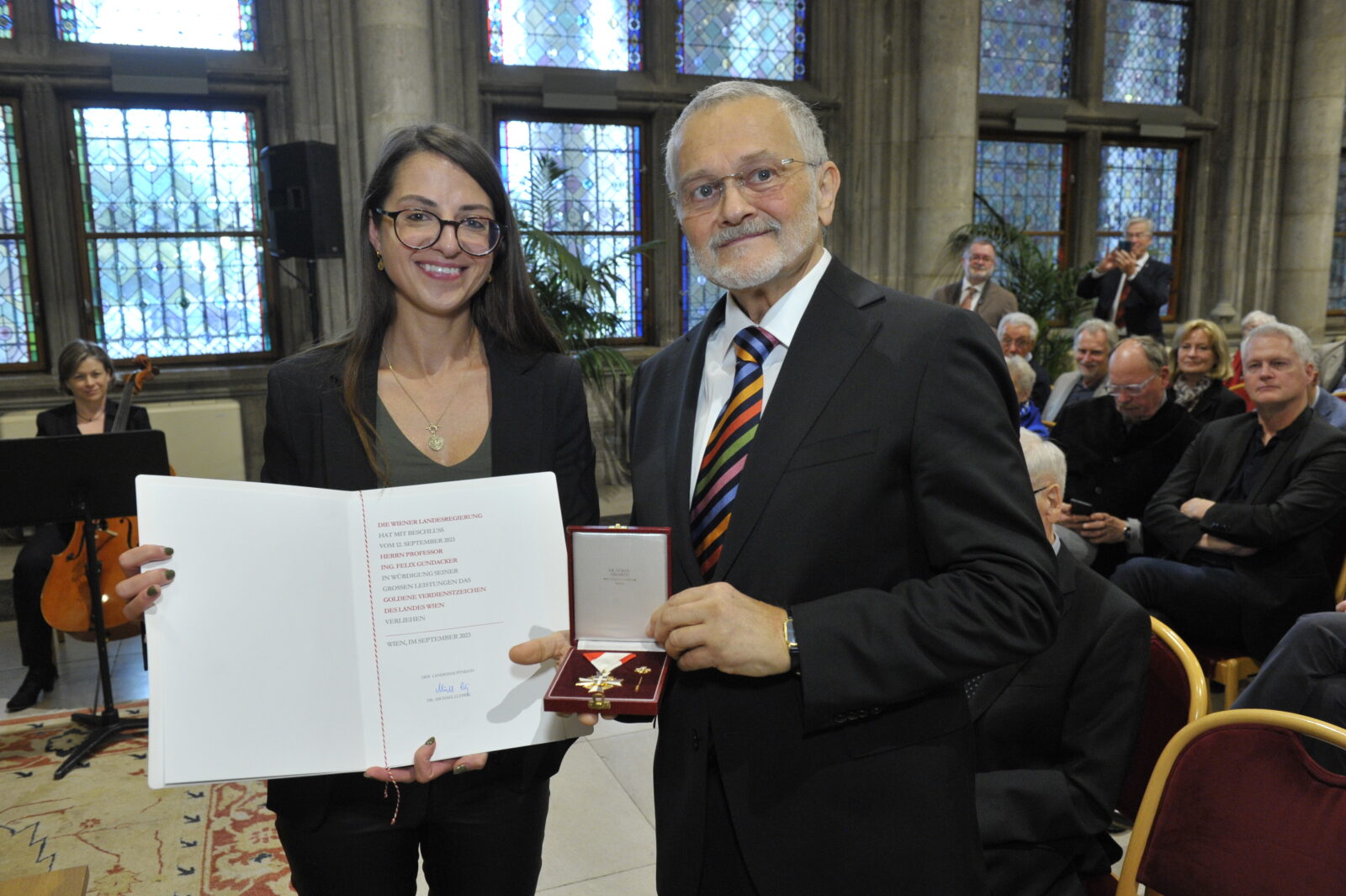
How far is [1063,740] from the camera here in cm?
185

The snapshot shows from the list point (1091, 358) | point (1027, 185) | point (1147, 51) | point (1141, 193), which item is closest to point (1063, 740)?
point (1091, 358)

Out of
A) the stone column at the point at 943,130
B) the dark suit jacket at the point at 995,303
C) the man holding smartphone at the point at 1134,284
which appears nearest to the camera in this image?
the dark suit jacket at the point at 995,303

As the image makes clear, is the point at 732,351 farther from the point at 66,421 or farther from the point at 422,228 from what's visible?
the point at 66,421

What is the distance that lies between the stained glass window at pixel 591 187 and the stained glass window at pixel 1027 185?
3464mm

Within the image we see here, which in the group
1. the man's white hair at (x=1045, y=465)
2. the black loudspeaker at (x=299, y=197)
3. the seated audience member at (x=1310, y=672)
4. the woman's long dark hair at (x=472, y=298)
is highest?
the black loudspeaker at (x=299, y=197)

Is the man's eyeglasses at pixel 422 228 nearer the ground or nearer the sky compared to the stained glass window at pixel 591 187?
nearer the ground

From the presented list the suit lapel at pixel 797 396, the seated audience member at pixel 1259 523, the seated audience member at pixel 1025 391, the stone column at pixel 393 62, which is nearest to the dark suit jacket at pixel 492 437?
the suit lapel at pixel 797 396

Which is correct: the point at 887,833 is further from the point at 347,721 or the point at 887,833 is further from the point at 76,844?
the point at 76,844

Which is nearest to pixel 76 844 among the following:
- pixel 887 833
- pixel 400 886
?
pixel 400 886

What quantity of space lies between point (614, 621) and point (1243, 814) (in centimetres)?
113

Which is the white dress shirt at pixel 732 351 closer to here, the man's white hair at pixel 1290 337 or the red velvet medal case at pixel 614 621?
the red velvet medal case at pixel 614 621

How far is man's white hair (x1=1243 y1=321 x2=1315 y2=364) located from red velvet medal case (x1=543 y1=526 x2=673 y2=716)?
10.9ft

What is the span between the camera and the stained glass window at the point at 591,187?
7.47 metres

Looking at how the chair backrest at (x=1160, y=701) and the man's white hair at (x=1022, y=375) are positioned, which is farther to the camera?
the man's white hair at (x=1022, y=375)
